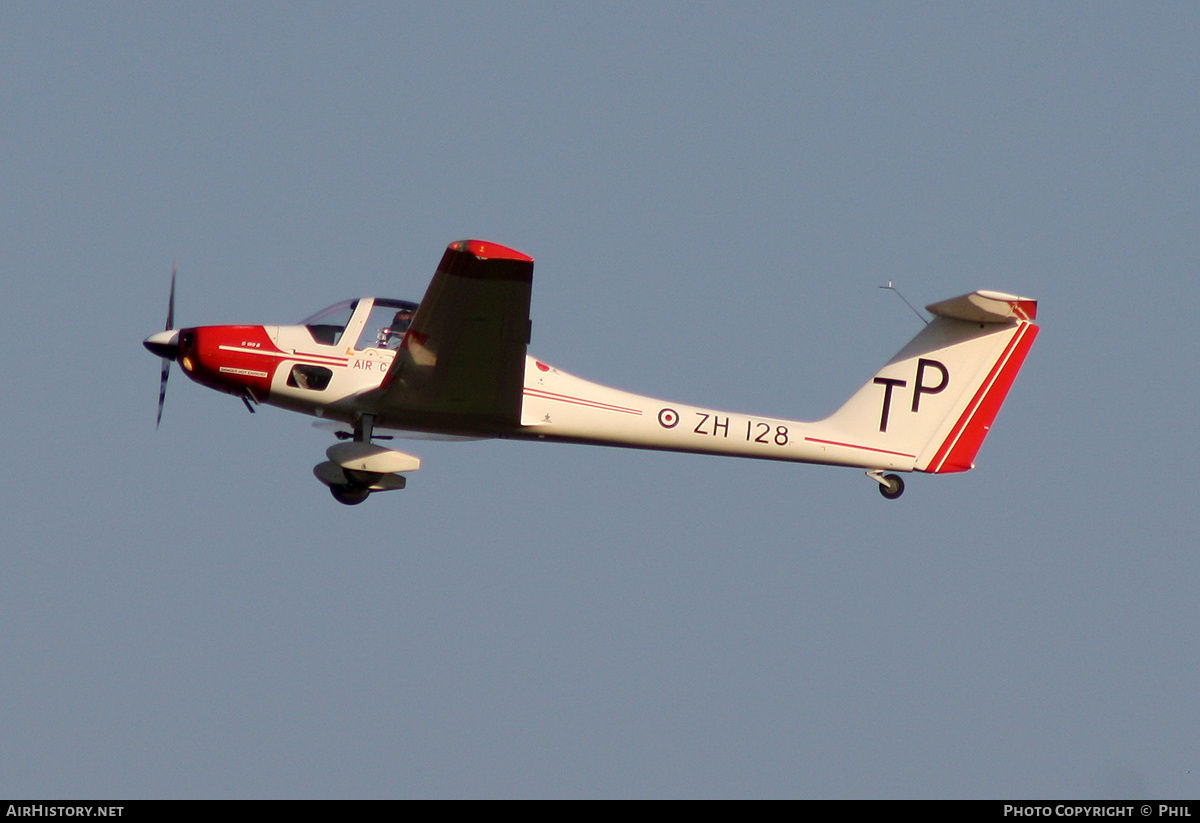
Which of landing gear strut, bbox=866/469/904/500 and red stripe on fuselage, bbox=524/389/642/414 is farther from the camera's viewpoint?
landing gear strut, bbox=866/469/904/500

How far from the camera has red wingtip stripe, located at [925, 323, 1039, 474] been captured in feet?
50.2

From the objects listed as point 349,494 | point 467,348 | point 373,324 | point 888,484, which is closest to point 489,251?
point 467,348

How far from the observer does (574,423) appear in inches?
570

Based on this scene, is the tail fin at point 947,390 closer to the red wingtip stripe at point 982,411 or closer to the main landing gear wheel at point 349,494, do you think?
the red wingtip stripe at point 982,411

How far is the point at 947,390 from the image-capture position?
15453 mm

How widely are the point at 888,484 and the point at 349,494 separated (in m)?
5.85

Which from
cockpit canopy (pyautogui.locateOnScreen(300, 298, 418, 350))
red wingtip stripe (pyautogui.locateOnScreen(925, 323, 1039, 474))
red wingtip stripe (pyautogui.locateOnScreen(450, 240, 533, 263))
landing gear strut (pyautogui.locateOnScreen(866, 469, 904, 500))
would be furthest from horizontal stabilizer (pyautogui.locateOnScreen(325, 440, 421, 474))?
red wingtip stripe (pyautogui.locateOnScreen(925, 323, 1039, 474))

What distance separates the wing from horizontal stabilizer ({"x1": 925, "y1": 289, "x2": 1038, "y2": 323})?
504 cm

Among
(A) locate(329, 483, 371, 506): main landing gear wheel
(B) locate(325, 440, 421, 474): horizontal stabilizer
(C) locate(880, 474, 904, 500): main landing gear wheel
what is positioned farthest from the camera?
(C) locate(880, 474, 904, 500): main landing gear wheel

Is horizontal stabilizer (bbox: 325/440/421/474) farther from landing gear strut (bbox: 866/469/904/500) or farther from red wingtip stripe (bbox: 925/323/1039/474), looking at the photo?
red wingtip stripe (bbox: 925/323/1039/474)

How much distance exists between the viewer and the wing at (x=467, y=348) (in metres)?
12.1

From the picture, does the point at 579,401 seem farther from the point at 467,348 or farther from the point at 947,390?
the point at 947,390

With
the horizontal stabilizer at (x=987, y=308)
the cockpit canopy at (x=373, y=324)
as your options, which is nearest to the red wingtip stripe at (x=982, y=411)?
the horizontal stabilizer at (x=987, y=308)

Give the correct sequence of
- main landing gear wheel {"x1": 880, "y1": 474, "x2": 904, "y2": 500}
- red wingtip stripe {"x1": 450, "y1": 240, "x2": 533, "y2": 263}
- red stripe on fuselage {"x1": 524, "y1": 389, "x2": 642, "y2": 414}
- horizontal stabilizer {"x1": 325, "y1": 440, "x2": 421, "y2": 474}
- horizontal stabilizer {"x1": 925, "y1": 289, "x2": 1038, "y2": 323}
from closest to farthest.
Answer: red wingtip stripe {"x1": 450, "y1": 240, "x2": 533, "y2": 263} → horizontal stabilizer {"x1": 325, "y1": 440, "x2": 421, "y2": 474} → red stripe on fuselage {"x1": 524, "y1": 389, "x2": 642, "y2": 414} → horizontal stabilizer {"x1": 925, "y1": 289, "x2": 1038, "y2": 323} → main landing gear wheel {"x1": 880, "y1": 474, "x2": 904, "y2": 500}
